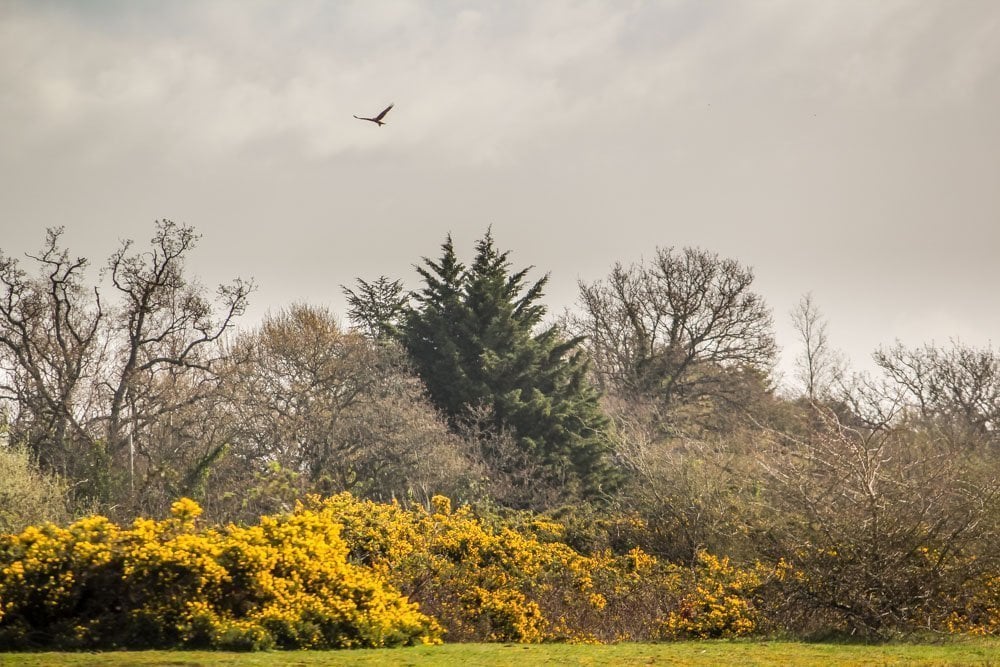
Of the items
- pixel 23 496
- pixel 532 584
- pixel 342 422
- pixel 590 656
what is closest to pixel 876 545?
pixel 590 656

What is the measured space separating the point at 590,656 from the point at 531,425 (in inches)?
966

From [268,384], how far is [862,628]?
23.9 metres

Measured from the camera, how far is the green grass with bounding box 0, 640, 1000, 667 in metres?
10.5

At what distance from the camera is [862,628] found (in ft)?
48.4

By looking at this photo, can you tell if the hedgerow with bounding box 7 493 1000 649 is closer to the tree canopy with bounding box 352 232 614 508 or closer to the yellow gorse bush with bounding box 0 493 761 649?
the yellow gorse bush with bounding box 0 493 761 649

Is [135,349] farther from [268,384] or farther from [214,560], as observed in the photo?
[214,560]

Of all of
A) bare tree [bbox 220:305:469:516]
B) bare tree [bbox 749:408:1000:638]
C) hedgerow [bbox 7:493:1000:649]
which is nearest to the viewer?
hedgerow [bbox 7:493:1000:649]

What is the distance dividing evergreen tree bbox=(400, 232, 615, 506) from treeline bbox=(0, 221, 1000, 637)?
0.36ft

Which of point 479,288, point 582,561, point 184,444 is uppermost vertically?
point 479,288

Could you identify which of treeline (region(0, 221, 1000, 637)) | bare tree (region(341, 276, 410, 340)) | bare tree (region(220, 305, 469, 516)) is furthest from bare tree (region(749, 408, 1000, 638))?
bare tree (region(341, 276, 410, 340))

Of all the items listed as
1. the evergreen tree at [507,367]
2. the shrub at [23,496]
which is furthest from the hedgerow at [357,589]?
the evergreen tree at [507,367]

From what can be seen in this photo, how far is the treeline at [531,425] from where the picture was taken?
15445 millimetres

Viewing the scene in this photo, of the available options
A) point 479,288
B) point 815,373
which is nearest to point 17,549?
point 479,288

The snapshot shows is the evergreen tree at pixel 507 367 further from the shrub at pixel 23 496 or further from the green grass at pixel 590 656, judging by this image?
the green grass at pixel 590 656
